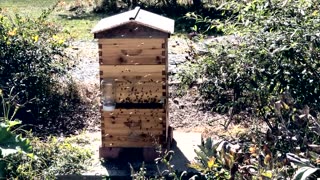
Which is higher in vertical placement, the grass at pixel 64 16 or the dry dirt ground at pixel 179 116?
the grass at pixel 64 16

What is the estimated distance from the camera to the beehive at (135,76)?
6316 millimetres

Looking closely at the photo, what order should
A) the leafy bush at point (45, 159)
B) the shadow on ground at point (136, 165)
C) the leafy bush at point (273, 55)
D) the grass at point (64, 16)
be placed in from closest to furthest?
1. the leafy bush at point (273, 55)
2. the leafy bush at point (45, 159)
3. the shadow on ground at point (136, 165)
4. the grass at point (64, 16)

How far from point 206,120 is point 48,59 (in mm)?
1979

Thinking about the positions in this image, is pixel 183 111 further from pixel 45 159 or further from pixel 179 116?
pixel 45 159

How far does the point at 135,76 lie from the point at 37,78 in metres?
2.02

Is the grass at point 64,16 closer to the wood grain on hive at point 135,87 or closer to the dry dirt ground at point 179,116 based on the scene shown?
the dry dirt ground at point 179,116

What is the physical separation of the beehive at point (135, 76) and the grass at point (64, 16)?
6.65 m

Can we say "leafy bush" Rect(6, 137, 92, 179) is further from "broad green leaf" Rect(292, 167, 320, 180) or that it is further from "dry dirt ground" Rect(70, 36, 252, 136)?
"broad green leaf" Rect(292, 167, 320, 180)

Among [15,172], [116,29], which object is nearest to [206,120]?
[116,29]

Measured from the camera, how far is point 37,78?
26.6 ft

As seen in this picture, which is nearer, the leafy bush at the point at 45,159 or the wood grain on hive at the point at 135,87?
the leafy bush at the point at 45,159

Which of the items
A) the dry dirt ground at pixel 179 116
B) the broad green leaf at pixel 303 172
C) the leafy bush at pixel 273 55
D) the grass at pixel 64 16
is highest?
the grass at pixel 64 16

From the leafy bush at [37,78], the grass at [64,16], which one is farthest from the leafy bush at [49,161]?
the grass at [64,16]


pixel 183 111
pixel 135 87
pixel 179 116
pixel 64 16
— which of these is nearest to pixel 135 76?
pixel 135 87
